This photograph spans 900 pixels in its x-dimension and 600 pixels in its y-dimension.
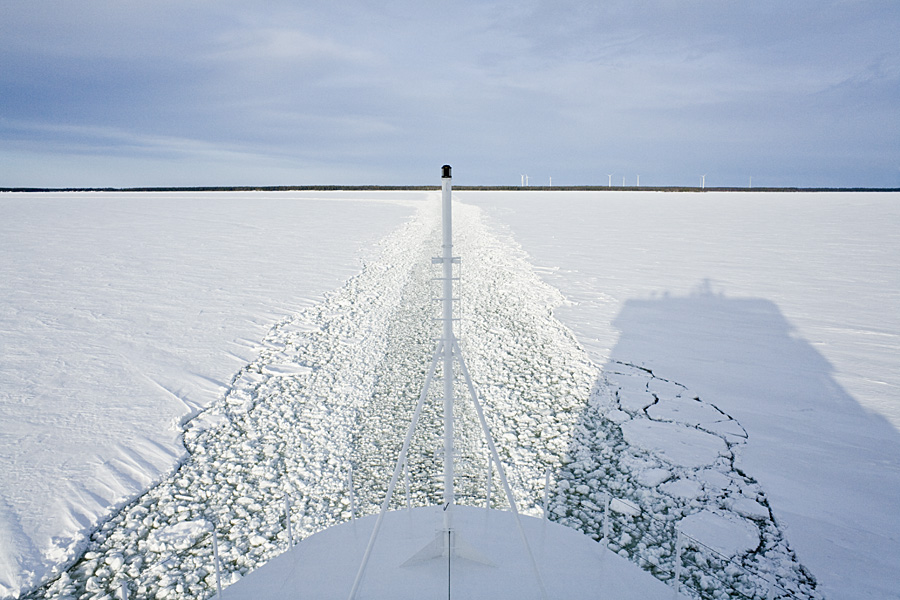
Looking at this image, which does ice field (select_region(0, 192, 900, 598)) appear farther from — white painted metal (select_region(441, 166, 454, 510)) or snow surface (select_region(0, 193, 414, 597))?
white painted metal (select_region(441, 166, 454, 510))

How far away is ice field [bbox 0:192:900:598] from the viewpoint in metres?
4.15

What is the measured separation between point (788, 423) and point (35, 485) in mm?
8027

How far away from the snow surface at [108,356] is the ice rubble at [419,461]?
39 centimetres

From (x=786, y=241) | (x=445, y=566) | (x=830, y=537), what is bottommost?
(x=830, y=537)

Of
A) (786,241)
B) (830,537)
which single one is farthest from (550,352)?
(786,241)

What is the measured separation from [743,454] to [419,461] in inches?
135

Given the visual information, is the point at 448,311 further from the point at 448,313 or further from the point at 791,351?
the point at 791,351

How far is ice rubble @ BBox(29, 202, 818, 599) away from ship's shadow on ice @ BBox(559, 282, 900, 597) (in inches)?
1.0

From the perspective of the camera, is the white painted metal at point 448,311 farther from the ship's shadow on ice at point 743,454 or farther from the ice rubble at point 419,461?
the ship's shadow on ice at point 743,454

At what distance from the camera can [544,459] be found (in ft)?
17.1

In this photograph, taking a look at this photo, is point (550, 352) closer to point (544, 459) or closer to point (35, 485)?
point (544, 459)

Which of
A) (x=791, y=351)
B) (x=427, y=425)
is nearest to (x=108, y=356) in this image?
(x=427, y=425)

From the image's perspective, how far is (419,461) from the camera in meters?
5.17

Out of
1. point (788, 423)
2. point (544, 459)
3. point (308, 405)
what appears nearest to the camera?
point (544, 459)
